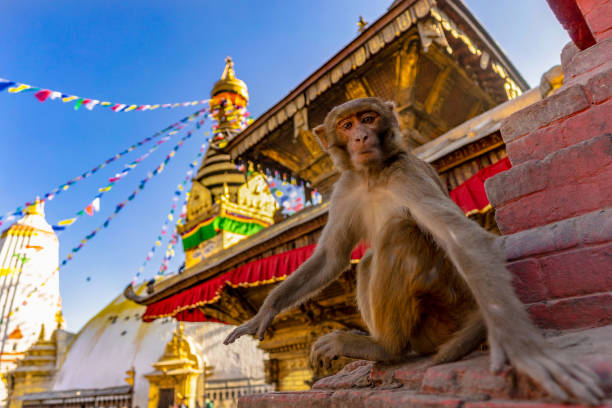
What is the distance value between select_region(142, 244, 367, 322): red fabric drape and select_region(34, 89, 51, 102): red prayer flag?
4.58 meters

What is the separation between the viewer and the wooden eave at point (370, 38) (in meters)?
4.89

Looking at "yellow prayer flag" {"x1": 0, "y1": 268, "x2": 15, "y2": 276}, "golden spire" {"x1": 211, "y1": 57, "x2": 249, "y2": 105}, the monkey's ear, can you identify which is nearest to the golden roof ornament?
"golden spire" {"x1": 211, "y1": 57, "x2": 249, "y2": 105}

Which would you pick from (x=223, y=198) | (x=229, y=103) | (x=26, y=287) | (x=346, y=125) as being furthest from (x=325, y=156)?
(x=26, y=287)

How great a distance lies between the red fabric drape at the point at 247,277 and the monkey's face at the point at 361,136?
6.75 ft

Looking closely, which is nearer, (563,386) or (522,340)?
(563,386)

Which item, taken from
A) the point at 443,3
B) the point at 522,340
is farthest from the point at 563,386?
the point at 443,3

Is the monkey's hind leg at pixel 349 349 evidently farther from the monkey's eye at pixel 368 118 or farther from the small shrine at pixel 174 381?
the small shrine at pixel 174 381

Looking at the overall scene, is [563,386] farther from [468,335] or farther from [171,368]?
[171,368]

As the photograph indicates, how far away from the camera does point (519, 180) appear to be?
146cm

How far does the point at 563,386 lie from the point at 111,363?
18.7 meters

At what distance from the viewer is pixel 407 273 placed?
1237mm

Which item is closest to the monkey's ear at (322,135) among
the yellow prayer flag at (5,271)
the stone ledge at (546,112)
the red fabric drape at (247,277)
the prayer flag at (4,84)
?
the stone ledge at (546,112)

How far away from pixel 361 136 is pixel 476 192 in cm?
204

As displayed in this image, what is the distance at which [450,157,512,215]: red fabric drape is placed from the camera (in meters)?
3.04
